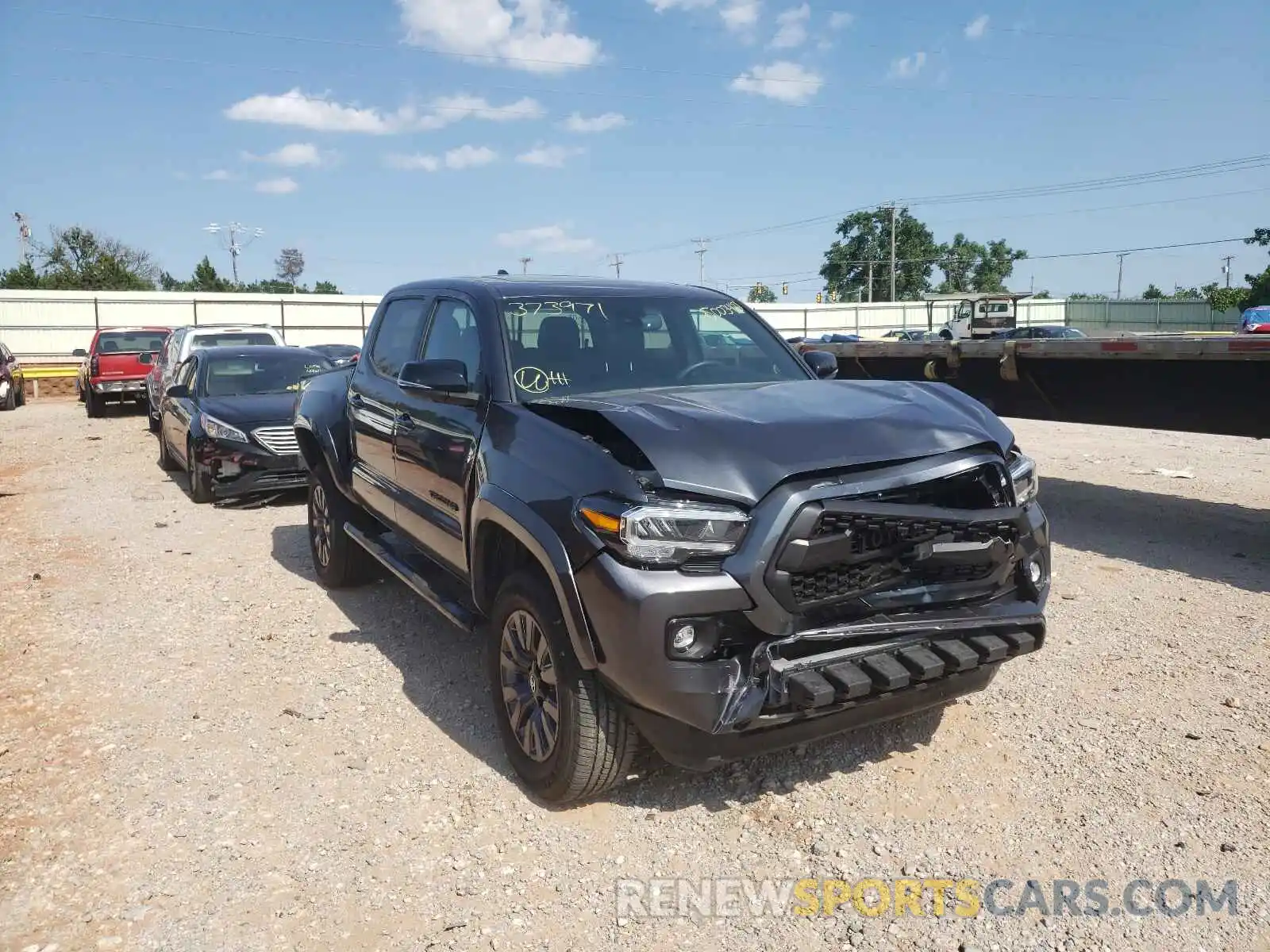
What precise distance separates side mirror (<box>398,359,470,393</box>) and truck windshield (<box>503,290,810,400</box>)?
0.23m

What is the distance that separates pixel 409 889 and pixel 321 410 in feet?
12.8

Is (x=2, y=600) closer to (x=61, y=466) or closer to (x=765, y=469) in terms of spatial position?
(x=765, y=469)

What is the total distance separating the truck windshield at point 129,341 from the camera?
66.8 feet

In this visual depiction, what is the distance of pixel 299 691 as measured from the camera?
477 centimetres

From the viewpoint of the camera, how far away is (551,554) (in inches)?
126

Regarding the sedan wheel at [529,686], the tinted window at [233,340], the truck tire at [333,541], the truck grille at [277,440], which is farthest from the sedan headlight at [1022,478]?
the tinted window at [233,340]

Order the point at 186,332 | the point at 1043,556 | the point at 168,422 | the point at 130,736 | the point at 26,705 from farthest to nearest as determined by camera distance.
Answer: the point at 186,332, the point at 168,422, the point at 26,705, the point at 130,736, the point at 1043,556

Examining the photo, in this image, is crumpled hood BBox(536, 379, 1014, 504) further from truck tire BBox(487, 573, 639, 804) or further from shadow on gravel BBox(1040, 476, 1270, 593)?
Result: shadow on gravel BBox(1040, 476, 1270, 593)

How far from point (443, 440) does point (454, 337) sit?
0.62 metres

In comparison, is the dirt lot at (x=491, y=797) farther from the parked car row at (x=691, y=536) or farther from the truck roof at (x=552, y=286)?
the truck roof at (x=552, y=286)

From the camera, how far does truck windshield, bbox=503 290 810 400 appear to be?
4.19m

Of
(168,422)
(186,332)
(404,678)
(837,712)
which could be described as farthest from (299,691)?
(186,332)

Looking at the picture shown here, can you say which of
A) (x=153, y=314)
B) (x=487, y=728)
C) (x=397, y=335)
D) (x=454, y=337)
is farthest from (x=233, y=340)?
(x=153, y=314)

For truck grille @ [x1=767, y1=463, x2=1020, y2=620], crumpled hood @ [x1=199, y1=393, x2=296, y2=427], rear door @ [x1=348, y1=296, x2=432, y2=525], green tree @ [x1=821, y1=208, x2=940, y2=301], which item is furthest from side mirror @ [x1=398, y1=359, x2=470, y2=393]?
green tree @ [x1=821, y1=208, x2=940, y2=301]
